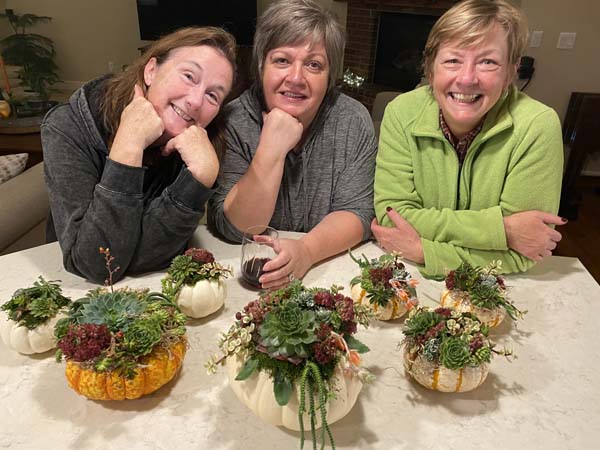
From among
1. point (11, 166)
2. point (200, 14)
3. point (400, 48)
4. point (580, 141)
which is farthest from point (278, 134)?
point (200, 14)

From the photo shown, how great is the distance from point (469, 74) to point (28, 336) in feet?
3.62

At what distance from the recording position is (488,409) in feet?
2.71

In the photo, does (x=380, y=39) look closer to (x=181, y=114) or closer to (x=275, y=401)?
(x=181, y=114)

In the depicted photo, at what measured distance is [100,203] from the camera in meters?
1.03

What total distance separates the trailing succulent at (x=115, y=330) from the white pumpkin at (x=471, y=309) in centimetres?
55

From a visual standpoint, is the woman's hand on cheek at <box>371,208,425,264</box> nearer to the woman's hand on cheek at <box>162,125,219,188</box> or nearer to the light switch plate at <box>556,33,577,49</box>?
the woman's hand on cheek at <box>162,125,219,188</box>

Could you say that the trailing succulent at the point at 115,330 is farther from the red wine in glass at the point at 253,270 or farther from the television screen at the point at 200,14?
the television screen at the point at 200,14

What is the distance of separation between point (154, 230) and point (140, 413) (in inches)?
17.4

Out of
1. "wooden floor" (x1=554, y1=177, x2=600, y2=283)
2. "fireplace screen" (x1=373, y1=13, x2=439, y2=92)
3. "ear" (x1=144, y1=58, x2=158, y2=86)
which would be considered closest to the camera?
"ear" (x1=144, y1=58, x2=158, y2=86)

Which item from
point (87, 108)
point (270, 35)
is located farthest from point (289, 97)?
point (87, 108)

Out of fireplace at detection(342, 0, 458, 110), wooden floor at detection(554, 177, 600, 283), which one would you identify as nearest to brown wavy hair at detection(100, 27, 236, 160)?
wooden floor at detection(554, 177, 600, 283)

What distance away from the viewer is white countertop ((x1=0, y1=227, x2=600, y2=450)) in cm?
76

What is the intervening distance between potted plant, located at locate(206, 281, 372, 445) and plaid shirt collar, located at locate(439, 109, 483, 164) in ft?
2.33

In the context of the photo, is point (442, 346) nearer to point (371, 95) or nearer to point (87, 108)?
point (87, 108)
